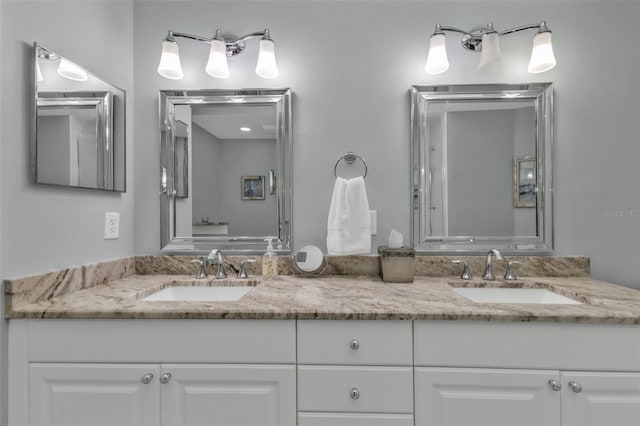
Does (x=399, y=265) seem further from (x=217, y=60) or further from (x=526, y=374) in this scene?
(x=217, y=60)

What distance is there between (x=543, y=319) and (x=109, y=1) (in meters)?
2.01

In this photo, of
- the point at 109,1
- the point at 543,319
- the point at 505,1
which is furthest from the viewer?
the point at 505,1

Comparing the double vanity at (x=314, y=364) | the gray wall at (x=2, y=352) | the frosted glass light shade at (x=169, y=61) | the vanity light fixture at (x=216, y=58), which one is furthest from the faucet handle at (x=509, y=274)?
the gray wall at (x=2, y=352)

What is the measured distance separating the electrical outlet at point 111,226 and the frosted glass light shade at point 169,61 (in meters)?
0.65

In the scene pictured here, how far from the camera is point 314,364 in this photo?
1.02 meters

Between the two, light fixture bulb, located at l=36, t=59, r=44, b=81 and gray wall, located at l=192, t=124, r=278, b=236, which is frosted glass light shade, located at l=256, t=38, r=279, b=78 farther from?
light fixture bulb, located at l=36, t=59, r=44, b=81

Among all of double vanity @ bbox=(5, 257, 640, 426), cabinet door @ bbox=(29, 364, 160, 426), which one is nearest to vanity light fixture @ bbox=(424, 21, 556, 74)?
double vanity @ bbox=(5, 257, 640, 426)

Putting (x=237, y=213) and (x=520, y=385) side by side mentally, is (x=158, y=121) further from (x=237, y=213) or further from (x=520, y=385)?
(x=520, y=385)

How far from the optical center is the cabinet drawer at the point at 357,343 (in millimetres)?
1014

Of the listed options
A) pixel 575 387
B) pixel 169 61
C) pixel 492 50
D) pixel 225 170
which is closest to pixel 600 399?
pixel 575 387

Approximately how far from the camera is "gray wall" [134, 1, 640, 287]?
1.53 m

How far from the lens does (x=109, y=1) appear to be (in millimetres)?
1467

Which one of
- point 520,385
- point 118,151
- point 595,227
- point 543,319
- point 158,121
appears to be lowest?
point 520,385

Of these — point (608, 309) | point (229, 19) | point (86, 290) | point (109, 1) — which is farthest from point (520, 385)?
point (109, 1)
